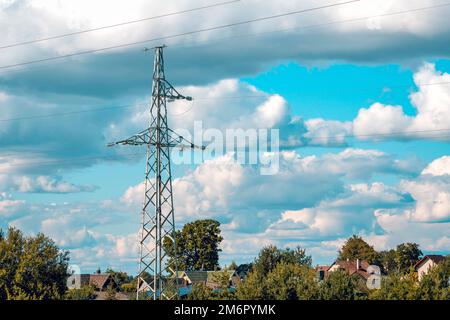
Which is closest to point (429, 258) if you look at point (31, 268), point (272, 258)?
point (272, 258)

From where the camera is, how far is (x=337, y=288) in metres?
101

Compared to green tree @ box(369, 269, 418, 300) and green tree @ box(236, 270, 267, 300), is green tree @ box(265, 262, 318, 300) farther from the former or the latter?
green tree @ box(369, 269, 418, 300)

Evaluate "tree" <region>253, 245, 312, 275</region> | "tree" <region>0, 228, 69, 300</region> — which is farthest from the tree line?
"tree" <region>253, 245, 312, 275</region>

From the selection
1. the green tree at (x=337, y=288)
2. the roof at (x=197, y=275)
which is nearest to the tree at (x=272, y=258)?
the roof at (x=197, y=275)

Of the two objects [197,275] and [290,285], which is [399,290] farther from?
[197,275]

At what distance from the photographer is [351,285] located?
103688 mm

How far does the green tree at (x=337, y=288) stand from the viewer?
9956cm

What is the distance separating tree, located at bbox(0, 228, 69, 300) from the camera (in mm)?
94438

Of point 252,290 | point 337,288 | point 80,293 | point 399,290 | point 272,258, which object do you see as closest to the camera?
point 399,290

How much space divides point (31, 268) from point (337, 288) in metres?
34.5
